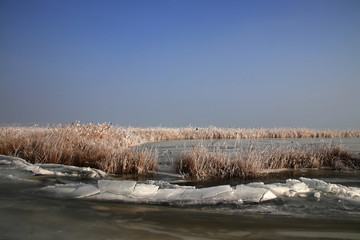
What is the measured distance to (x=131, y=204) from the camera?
159 inches

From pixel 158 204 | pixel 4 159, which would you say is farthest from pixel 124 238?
pixel 4 159

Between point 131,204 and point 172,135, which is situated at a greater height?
point 172,135

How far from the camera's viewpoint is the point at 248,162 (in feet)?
23.7

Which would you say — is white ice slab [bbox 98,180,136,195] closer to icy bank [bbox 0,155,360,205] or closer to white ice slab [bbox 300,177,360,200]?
icy bank [bbox 0,155,360,205]

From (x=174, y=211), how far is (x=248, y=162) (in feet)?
12.9

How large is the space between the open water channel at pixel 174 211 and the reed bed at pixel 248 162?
2.06m

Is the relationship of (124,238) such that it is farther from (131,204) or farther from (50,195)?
(50,195)

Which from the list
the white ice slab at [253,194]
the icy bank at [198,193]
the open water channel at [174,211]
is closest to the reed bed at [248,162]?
the open water channel at [174,211]

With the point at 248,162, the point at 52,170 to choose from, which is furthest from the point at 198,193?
the point at 52,170

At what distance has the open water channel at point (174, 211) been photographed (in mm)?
2815

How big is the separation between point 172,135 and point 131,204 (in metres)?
18.7

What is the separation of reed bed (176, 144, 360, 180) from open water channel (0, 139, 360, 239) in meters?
2.06

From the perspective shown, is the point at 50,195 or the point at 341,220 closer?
the point at 341,220

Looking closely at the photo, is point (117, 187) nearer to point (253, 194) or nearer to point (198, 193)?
point (198, 193)
